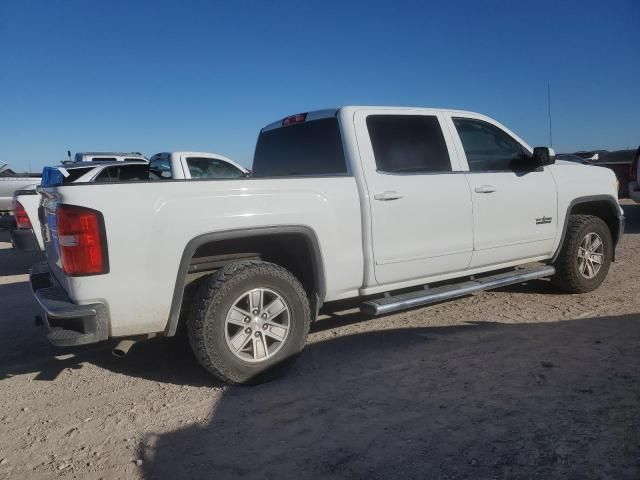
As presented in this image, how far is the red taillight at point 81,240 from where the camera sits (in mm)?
3051

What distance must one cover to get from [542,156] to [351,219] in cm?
227

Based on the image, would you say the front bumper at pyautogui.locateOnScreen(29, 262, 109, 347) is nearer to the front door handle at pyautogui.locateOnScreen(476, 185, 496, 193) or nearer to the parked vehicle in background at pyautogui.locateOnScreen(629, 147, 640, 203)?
the front door handle at pyautogui.locateOnScreen(476, 185, 496, 193)

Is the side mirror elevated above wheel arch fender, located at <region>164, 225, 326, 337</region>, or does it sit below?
above

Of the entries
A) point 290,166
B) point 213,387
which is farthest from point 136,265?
point 290,166

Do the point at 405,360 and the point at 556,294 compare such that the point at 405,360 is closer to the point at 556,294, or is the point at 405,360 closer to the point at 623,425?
the point at 623,425

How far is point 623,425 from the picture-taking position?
2.81 meters

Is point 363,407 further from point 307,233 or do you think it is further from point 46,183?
point 46,183

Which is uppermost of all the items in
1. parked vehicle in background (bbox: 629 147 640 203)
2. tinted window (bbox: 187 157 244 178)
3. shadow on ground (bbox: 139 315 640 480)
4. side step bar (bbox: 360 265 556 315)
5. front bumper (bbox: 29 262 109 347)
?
tinted window (bbox: 187 157 244 178)

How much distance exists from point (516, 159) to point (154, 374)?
383 cm

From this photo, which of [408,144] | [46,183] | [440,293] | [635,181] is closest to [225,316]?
[440,293]

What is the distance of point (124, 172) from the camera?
10.1 m

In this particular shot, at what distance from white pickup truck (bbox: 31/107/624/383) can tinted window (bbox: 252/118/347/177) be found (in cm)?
2

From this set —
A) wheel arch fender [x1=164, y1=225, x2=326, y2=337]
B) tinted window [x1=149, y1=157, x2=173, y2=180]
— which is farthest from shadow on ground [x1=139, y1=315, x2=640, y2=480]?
tinted window [x1=149, y1=157, x2=173, y2=180]

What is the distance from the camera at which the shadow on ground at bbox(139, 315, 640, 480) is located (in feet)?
8.54
